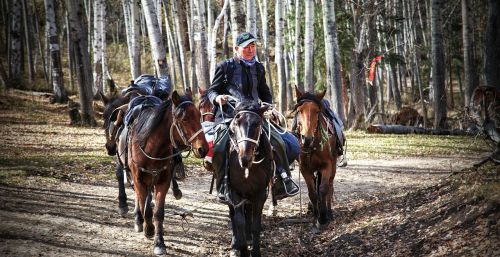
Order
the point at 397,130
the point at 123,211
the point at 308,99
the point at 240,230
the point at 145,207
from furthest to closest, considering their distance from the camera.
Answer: the point at 397,130 < the point at 123,211 < the point at 308,99 < the point at 145,207 < the point at 240,230

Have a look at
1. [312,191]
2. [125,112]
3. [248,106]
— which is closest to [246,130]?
[248,106]

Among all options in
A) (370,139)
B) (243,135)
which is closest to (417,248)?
(243,135)

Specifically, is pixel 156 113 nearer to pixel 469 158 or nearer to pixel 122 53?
pixel 469 158

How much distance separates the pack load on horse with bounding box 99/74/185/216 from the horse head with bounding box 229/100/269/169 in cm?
217

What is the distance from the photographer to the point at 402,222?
7.31 m

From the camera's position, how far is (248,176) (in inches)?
278

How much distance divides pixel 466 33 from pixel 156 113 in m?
17.5

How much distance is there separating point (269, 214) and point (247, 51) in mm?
3429

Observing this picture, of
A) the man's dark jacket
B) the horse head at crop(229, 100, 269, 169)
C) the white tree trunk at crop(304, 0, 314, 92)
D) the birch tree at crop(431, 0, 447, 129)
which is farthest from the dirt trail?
the birch tree at crop(431, 0, 447, 129)

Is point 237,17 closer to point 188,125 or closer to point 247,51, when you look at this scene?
point 247,51

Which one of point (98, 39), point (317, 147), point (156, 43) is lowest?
point (317, 147)

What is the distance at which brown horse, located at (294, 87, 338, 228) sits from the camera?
28.6ft

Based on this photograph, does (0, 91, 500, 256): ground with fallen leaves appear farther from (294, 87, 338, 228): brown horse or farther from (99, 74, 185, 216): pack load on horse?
(99, 74, 185, 216): pack load on horse

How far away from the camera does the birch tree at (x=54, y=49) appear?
25.4 m
